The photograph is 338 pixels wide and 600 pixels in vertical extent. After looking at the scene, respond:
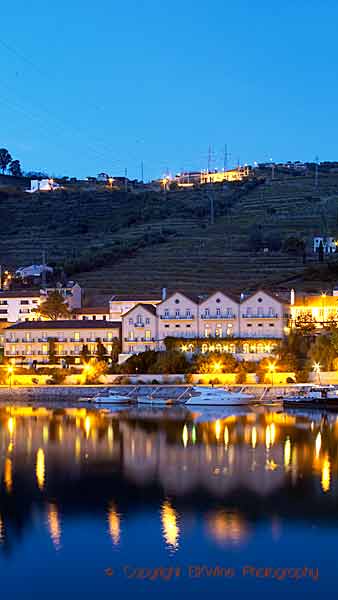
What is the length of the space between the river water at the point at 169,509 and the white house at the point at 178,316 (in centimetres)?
1169

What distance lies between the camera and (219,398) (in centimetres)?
4022

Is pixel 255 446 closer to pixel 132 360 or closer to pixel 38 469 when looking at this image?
pixel 38 469

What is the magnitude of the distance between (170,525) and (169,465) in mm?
6503

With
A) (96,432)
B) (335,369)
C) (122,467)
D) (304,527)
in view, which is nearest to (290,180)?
(335,369)

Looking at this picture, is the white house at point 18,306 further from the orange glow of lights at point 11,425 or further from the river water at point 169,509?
the river water at point 169,509

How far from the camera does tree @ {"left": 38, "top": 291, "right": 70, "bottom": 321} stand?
169 feet

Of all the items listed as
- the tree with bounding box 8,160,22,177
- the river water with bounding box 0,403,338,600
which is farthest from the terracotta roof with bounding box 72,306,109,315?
the tree with bounding box 8,160,22,177

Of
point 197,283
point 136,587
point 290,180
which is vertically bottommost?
point 136,587

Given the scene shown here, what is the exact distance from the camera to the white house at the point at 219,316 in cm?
4634

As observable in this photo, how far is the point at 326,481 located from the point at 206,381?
1856cm

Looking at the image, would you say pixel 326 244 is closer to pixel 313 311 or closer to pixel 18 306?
pixel 313 311

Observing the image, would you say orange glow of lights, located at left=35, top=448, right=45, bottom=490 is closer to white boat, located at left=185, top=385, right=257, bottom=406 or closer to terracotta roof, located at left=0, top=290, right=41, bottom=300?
white boat, located at left=185, top=385, right=257, bottom=406

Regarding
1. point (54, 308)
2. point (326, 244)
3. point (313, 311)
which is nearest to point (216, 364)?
point (313, 311)

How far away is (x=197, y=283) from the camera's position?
186 feet
